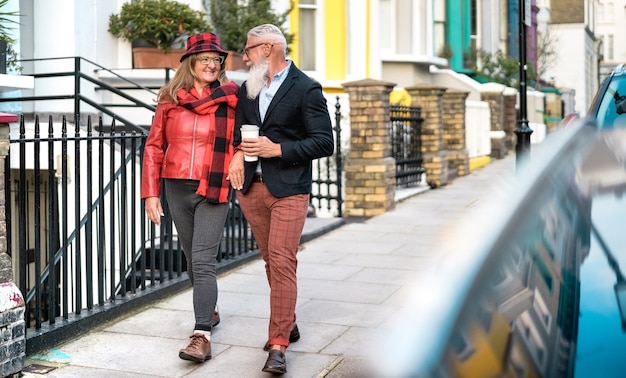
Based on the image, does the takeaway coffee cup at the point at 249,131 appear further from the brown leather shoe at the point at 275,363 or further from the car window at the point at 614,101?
the car window at the point at 614,101

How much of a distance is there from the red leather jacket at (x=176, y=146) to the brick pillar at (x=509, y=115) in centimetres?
2023

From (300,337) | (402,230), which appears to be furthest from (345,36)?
(300,337)

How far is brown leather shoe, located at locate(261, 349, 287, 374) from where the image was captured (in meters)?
4.76

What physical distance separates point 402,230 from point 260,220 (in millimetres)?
5807

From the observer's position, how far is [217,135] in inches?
205

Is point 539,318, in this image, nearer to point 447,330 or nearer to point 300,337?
point 447,330

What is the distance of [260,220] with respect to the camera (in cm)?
507

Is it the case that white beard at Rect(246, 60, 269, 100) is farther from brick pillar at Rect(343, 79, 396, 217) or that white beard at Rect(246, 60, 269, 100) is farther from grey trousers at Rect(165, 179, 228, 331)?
brick pillar at Rect(343, 79, 396, 217)

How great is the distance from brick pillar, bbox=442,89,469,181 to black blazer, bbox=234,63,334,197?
12.3 m

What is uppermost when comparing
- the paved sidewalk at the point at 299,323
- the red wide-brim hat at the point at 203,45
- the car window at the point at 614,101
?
the red wide-brim hat at the point at 203,45

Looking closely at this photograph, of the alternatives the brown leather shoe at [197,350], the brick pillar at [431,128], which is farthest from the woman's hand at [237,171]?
the brick pillar at [431,128]

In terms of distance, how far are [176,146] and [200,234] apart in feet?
1.82

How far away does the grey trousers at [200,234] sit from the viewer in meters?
5.08

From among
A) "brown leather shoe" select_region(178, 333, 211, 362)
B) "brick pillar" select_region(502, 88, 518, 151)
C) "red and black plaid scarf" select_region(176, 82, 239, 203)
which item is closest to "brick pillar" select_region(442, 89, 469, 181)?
"brick pillar" select_region(502, 88, 518, 151)
